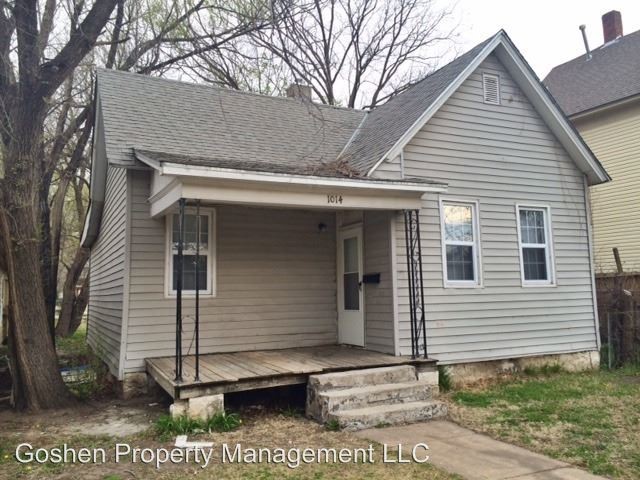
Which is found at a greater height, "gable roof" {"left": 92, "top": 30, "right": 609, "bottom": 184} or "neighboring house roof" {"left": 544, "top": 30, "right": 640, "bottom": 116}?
"neighboring house roof" {"left": 544, "top": 30, "right": 640, "bottom": 116}

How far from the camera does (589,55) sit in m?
17.7

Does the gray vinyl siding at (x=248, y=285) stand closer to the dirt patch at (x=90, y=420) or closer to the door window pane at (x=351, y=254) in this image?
the door window pane at (x=351, y=254)

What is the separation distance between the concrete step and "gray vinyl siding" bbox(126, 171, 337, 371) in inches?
108

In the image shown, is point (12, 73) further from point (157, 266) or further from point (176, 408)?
point (176, 408)

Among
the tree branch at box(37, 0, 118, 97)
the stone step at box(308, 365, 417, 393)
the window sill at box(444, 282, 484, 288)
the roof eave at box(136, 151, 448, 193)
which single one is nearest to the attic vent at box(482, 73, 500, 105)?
the roof eave at box(136, 151, 448, 193)

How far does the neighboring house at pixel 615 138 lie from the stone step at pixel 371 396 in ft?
32.6

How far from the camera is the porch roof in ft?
19.2

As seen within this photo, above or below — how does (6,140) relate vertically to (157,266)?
above

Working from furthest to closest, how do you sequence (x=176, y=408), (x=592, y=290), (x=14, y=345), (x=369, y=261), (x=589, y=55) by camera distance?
(x=589, y=55) < (x=592, y=290) < (x=369, y=261) < (x=14, y=345) < (x=176, y=408)

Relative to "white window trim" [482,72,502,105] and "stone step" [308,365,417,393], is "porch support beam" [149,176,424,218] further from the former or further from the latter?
"white window trim" [482,72,502,105]

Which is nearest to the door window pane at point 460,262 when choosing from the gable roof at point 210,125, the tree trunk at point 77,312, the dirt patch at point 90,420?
the gable roof at point 210,125

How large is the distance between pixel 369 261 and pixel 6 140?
216 inches

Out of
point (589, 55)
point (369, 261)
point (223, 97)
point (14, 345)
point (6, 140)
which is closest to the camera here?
point (14, 345)

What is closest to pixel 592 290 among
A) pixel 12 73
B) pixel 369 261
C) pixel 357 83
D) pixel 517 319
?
pixel 517 319
